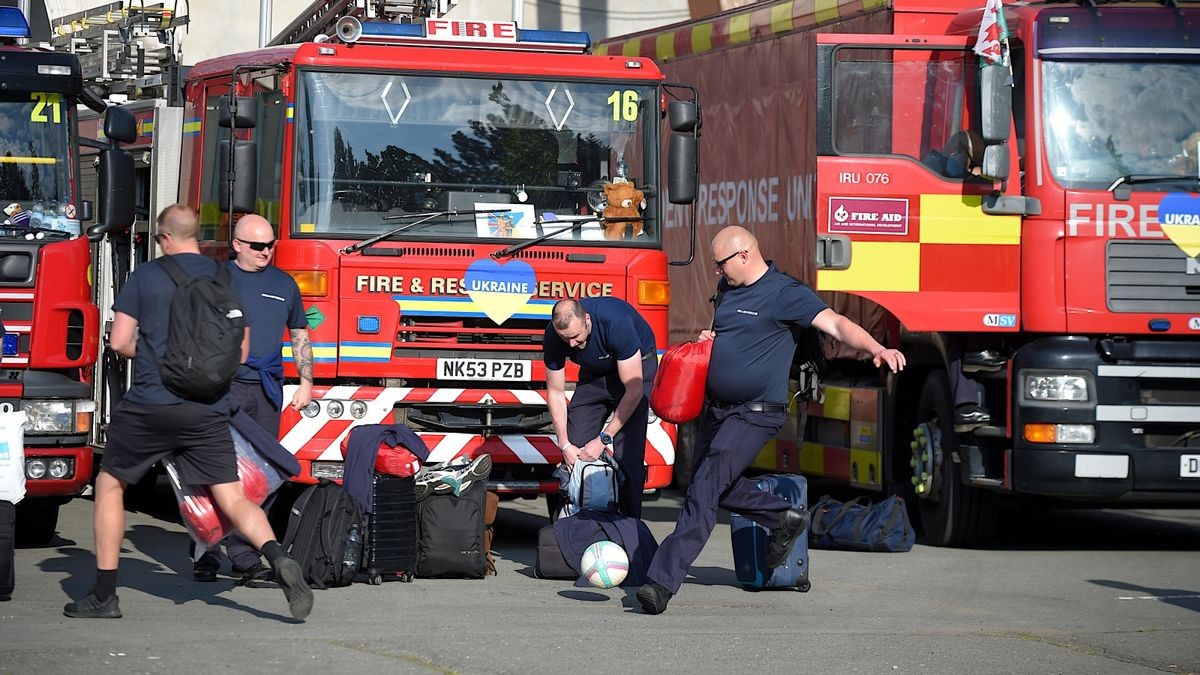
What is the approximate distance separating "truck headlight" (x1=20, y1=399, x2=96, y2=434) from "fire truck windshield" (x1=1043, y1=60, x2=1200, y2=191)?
5740 millimetres

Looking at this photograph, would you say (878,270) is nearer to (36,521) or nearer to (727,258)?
(727,258)

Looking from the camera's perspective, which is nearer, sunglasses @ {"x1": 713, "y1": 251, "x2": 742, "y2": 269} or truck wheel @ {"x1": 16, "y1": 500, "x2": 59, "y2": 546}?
sunglasses @ {"x1": 713, "y1": 251, "x2": 742, "y2": 269}

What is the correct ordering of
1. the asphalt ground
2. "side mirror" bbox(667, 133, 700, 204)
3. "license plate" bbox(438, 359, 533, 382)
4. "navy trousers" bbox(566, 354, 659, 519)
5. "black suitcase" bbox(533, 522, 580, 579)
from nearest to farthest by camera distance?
the asphalt ground → "black suitcase" bbox(533, 522, 580, 579) → "navy trousers" bbox(566, 354, 659, 519) → "license plate" bbox(438, 359, 533, 382) → "side mirror" bbox(667, 133, 700, 204)

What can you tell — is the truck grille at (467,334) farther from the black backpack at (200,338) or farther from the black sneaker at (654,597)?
the black backpack at (200,338)

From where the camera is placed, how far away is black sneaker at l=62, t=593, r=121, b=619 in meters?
8.00

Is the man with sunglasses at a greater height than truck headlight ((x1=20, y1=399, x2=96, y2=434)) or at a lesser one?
greater

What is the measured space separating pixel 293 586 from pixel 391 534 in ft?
6.12

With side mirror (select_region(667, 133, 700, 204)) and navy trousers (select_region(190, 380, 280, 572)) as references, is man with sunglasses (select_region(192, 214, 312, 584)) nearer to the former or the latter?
navy trousers (select_region(190, 380, 280, 572))

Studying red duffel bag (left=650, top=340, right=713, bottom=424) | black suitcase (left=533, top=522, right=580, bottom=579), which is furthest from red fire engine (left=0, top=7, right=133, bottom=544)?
red duffel bag (left=650, top=340, right=713, bottom=424)

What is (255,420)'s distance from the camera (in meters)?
9.53

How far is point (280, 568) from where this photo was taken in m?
7.73

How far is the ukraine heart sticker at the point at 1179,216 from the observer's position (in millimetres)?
11055

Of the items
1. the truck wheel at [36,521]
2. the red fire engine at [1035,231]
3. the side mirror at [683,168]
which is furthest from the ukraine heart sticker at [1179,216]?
the truck wheel at [36,521]

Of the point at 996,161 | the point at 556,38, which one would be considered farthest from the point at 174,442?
the point at 996,161
